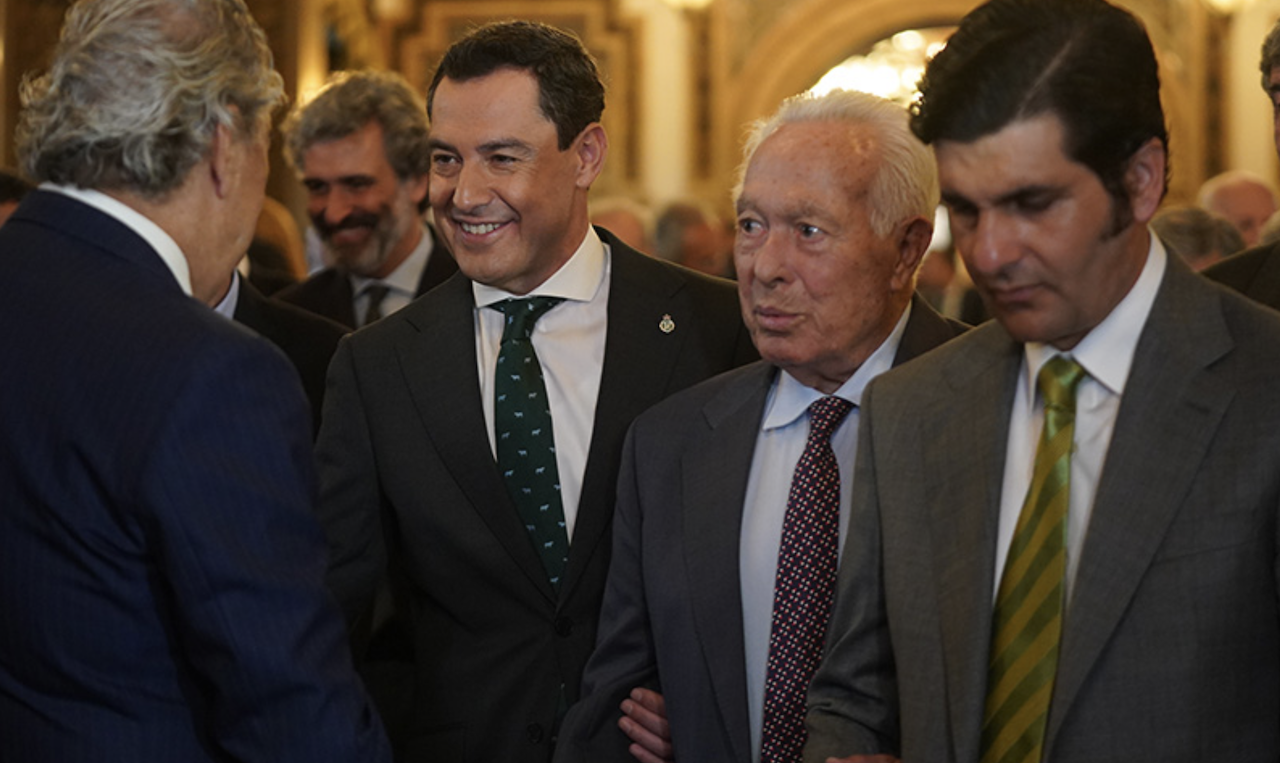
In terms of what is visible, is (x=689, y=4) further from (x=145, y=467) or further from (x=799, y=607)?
(x=145, y=467)

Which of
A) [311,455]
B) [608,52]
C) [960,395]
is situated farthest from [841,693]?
[608,52]

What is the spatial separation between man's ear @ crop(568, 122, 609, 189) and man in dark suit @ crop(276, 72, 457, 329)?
1.37 metres

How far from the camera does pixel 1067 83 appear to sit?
1.94m

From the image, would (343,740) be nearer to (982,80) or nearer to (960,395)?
(960,395)

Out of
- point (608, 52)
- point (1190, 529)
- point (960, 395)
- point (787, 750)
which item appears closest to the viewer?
point (1190, 529)

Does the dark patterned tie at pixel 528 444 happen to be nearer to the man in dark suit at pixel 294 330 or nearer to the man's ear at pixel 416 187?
the man in dark suit at pixel 294 330

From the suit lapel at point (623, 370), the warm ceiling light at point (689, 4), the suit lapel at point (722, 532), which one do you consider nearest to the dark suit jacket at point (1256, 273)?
the suit lapel at point (722, 532)

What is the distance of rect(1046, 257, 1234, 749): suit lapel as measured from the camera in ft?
6.18

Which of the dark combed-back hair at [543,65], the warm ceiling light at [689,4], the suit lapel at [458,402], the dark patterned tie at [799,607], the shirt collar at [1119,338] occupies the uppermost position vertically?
the warm ceiling light at [689,4]

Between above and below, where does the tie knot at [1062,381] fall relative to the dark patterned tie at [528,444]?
above

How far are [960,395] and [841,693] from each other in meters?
0.45

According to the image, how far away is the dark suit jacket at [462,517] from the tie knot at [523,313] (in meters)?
0.07

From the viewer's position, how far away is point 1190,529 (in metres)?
1.87

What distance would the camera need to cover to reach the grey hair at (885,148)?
2.70m
